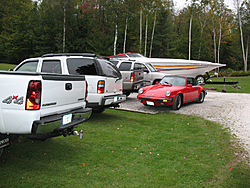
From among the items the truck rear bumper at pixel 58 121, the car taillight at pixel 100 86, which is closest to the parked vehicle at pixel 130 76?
the car taillight at pixel 100 86

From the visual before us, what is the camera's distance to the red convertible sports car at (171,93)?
29.6 feet

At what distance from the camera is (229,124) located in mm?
7293

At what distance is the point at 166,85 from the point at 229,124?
A: 3.50 meters

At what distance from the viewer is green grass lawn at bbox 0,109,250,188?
3.43 m

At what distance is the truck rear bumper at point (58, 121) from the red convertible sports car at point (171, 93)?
4.96 m

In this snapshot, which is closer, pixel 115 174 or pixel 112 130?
pixel 115 174

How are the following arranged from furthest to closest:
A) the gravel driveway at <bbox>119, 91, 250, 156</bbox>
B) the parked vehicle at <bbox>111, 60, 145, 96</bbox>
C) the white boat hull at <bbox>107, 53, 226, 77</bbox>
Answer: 1. the white boat hull at <bbox>107, 53, 226, 77</bbox>
2. the parked vehicle at <bbox>111, 60, 145, 96</bbox>
3. the gravel driveway at <bbox>119, 91, 250, 156</bbox>

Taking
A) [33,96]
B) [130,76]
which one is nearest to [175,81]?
[130,76]

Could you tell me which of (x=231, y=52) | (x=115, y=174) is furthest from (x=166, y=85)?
(x=231, y=52)

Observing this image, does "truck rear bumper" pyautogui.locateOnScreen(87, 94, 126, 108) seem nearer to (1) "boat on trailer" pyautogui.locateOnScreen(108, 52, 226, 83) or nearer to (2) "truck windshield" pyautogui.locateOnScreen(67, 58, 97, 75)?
(2) "truck windshield" pyautogui.locateOnScreen(67, 58, 97, 75)

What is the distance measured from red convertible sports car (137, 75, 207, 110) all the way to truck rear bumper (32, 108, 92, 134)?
195 inches

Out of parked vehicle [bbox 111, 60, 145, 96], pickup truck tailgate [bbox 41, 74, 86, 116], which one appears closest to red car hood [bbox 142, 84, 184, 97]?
parked vehicle [bbox 111, 60, 145, 96]

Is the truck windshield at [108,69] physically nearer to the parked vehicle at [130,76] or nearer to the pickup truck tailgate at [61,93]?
the pickup truck tailgate at [61,93]

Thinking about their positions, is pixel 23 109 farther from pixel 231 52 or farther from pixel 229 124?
pixel 231 52
